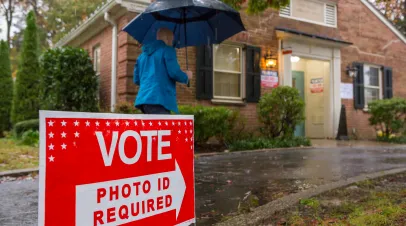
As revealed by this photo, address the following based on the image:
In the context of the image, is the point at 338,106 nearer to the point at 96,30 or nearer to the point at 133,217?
the point at 96,30

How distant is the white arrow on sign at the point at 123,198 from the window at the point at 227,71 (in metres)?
8.03

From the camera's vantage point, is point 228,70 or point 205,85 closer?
point 205,85

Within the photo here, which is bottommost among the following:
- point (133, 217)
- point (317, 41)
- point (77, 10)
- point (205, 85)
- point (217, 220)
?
point (217, 220)

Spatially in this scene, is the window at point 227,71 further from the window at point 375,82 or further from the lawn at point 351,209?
the lawn at point 351,209

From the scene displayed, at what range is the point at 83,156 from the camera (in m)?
1.76

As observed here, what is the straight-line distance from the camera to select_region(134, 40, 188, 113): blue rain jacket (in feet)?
12.3

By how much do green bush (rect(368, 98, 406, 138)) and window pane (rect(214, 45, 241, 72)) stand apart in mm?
5453

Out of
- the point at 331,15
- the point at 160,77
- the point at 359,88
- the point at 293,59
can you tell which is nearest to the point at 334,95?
the point at 359,88

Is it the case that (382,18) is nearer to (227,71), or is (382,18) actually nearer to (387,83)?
(387,83)

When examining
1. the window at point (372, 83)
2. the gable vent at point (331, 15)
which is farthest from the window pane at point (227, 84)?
the window at point (372, 83)

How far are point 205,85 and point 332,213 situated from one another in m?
7.10

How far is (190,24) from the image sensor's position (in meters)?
5.02

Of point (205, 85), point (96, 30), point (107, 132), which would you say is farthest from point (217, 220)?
point (96, 30)

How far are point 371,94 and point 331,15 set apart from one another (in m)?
3.72
